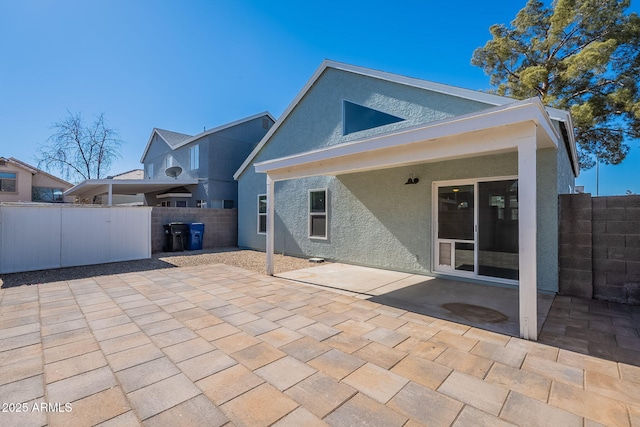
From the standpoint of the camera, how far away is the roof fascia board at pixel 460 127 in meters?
3.62

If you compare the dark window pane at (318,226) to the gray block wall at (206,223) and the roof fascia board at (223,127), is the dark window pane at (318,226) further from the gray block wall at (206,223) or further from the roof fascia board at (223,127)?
the roof fascia board at (223,127)

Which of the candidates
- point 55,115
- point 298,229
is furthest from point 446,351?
point 55,115

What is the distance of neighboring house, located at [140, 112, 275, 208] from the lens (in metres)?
15.2

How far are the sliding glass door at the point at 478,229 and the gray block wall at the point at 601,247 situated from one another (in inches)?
34.3

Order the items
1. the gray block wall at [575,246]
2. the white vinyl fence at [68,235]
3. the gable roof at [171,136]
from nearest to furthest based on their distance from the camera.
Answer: the gray block wall at [575,246], the white vinyl fence at [68,235], the gable roof at [171,136]

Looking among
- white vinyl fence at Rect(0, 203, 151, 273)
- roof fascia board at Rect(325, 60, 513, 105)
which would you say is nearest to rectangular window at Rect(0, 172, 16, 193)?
white vinyl fence at Rect(0, 203, 151, 273)

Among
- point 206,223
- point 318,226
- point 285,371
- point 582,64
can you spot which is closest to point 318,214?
point 318,226

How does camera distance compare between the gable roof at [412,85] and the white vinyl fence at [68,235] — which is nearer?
the gable roof at [412,85]

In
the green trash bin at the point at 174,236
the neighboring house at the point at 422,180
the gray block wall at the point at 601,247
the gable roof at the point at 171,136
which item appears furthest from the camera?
the gable roof at the point at 171,136

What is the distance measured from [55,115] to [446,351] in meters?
32.7

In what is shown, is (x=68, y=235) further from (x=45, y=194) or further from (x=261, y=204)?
(x=45, y=194)

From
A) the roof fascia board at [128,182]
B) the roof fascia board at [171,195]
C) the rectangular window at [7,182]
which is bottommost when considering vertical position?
the roof fascia board at [171,195]

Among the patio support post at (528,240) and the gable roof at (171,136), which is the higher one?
the gable roof at (171,136)

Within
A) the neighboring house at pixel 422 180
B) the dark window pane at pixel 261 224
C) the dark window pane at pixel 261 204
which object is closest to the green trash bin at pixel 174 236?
the dark window pane at pixel 261 224
